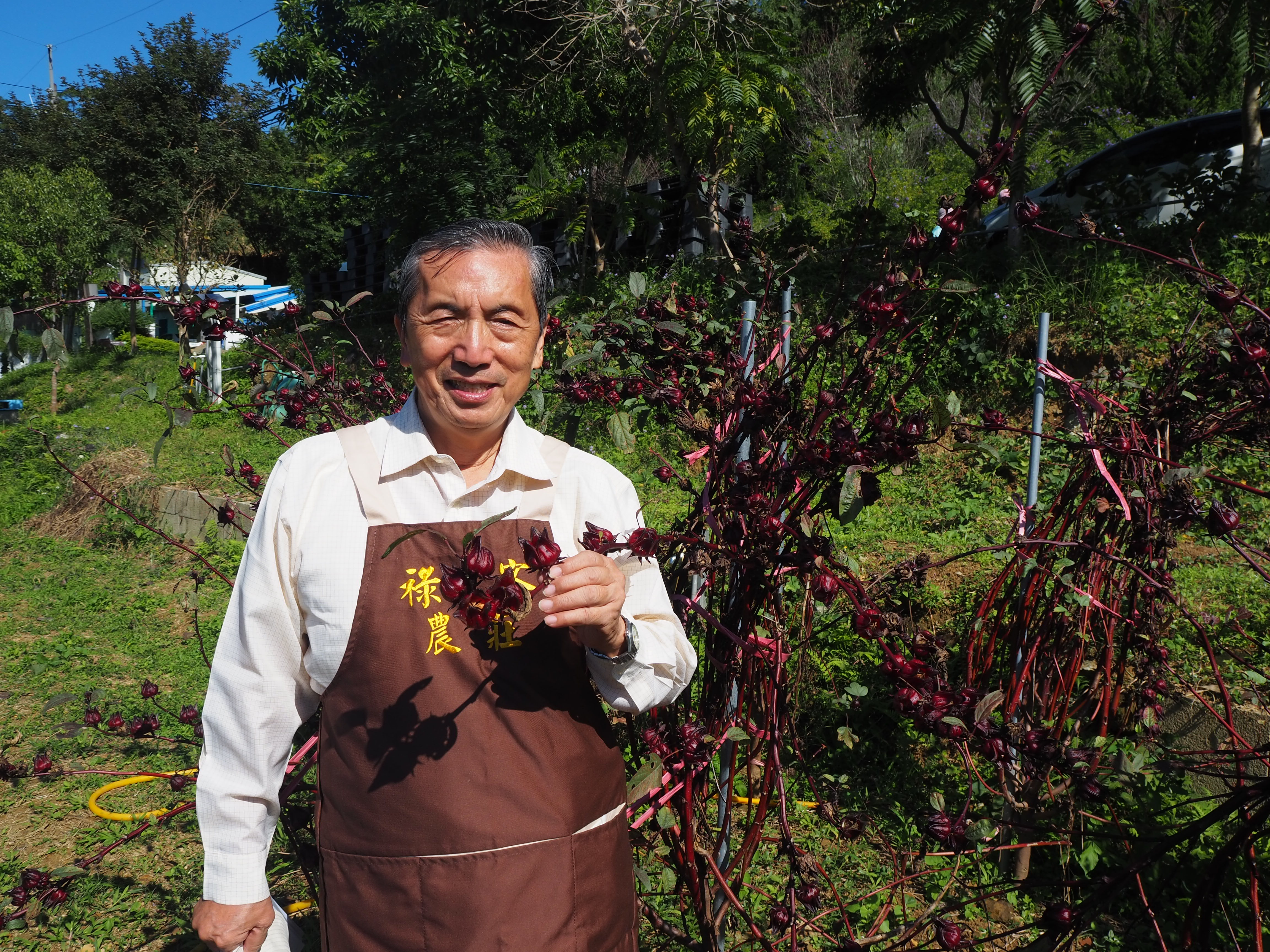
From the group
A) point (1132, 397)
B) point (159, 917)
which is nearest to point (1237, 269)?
point (1132, 397)

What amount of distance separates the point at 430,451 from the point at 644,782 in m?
0.67

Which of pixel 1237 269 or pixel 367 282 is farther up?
pixel 367 282

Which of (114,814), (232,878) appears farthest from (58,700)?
(114,814)

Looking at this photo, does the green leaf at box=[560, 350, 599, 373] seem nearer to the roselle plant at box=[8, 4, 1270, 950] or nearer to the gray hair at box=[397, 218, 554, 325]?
the roselle plant at box=[8, 4, 1270, 950]

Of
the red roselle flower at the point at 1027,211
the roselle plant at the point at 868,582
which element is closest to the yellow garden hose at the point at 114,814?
the roselle plant at the point at 868,582

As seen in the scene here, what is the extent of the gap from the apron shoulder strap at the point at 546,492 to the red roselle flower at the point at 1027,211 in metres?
0.83

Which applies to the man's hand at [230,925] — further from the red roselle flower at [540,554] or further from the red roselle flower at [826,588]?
the red roselle flower at [826,588]

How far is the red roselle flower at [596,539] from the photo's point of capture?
1251 mm

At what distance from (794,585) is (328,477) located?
1.77 metres

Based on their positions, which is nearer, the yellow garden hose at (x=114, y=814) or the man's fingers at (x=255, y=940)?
the man's fingers at (x=255, y=940)

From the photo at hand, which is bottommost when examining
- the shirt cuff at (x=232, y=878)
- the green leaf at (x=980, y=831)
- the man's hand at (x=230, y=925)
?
the green leaf at (x=980, y=831)

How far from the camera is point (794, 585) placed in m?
2.81

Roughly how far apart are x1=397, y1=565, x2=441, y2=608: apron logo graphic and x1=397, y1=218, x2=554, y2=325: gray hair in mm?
460

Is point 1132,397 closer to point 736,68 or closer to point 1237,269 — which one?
point 1237,269
